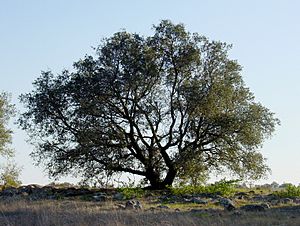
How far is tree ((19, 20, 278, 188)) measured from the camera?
3145 centimetres

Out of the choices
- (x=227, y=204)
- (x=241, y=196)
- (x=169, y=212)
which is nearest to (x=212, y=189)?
(x=241, y=196)

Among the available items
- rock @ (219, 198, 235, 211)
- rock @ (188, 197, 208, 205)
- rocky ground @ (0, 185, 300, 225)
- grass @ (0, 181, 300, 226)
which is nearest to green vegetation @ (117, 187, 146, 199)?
rocky ground @ (0, 185, 300, 225)

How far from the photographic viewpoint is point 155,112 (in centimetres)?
3219

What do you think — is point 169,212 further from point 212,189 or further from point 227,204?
point 212,189

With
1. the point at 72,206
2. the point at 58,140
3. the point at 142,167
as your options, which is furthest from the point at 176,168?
the point at 72,206

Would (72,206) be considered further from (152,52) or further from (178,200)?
(152,52)

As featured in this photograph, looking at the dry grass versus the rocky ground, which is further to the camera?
the rocky ground

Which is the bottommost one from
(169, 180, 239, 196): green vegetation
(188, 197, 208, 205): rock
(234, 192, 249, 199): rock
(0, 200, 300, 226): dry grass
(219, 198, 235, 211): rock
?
(0, 200, 300, 226): dry grass

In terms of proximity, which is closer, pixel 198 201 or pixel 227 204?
pixel 227 204

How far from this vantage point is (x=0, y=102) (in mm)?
47844

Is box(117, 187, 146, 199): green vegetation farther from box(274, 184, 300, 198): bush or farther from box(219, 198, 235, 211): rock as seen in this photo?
box(274, 184, 300, 198): bush

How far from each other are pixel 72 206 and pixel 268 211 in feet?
24.4

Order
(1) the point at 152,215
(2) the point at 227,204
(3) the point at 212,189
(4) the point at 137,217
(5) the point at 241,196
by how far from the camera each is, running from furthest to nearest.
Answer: (3) the point at 212,189 < (5) the point at 241,196 < (2) the point at 227,204 < (1) the point at 152,215 < (4) the point at 137,217

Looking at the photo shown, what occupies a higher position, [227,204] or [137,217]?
[227,204]
